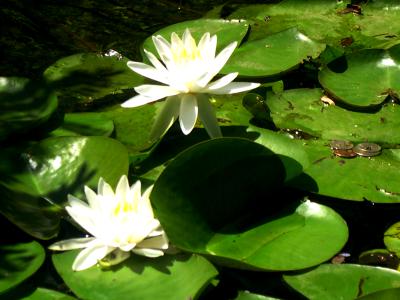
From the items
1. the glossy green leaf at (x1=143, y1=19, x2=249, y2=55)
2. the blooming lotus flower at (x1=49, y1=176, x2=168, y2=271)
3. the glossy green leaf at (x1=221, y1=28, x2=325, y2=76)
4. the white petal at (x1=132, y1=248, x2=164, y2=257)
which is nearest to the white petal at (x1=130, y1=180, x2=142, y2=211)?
the blooming lotus flower at (x1=49, y1=176, x2=168, y2=271)

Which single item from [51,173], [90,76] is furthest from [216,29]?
[51,173]

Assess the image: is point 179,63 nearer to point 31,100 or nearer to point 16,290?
point 31,100

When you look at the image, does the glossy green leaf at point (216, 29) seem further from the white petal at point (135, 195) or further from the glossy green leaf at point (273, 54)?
the white petal at point (135, 195)

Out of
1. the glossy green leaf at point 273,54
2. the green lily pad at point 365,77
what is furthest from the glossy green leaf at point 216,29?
the green lily pad at point 365,77

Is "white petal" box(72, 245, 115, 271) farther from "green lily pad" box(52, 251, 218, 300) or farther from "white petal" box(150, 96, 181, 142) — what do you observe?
"white petal" box(150, 96, 181, 142)

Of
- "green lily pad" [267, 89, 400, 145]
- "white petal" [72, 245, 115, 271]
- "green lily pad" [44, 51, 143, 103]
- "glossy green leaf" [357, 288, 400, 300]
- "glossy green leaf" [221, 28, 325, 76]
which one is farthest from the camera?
"glossy green leaf" [221, 28, 325, 76]
